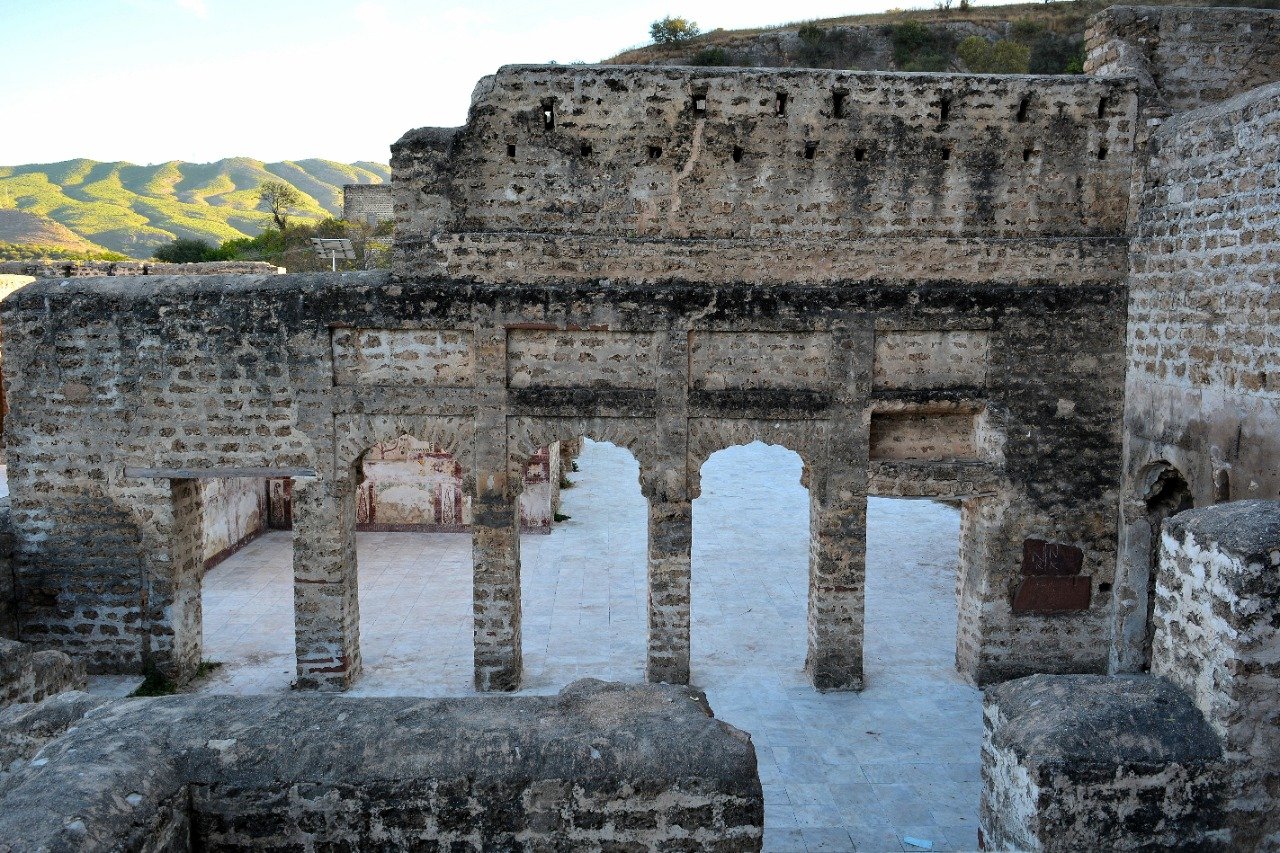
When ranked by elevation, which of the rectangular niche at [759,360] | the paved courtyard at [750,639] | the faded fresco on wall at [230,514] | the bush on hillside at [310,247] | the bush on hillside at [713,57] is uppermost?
the bush on hillside at [713,57]

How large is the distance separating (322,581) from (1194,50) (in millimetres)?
9852

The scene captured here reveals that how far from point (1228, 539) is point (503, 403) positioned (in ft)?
19.8

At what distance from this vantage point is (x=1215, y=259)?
780 centimetres

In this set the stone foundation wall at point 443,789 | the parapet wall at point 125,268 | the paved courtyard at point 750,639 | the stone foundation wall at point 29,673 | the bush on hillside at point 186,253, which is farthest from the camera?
the bush on hillside at point 186,253

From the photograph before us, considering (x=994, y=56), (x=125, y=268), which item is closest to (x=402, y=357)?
(x=125, y=268)

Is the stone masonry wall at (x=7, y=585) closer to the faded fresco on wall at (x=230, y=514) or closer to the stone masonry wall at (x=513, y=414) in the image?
the stone masonry wall at (x=513, y=414)

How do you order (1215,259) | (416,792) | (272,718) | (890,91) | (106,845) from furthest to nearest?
(890,91)
(1215,259)
(272,718)
(416,792)
(106,845)

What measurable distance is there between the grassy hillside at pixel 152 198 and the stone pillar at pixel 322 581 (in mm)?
58543

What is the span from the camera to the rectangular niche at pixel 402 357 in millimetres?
8969

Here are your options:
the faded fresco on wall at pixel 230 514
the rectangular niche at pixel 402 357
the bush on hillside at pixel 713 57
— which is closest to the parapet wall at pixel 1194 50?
the rectangular niche at pixel 402 357

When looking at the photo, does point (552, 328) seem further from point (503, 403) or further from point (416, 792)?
point (416, 792)

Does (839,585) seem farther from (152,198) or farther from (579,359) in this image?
(152,198)

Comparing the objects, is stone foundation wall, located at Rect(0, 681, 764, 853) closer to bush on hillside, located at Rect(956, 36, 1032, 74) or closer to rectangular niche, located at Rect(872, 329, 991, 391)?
rectangular niche, located at Rect(872, 329, 991, 391)

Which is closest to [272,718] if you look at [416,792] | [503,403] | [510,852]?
[416,792]
